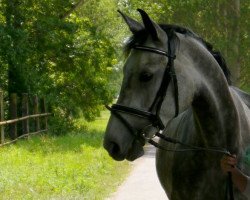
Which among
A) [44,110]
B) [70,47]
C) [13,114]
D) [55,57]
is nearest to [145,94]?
[13,114]

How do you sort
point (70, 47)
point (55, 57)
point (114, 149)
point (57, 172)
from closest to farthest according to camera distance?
point (114, 149) → point (57, 172) → point (70, 47) → point (55, 57)

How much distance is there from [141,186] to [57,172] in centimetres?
161

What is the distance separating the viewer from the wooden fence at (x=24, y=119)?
1736 cm

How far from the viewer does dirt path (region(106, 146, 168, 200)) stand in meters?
9.66

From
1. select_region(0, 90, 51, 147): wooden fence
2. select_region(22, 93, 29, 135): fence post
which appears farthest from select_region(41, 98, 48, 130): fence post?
select_region(22, 93, 29, 135): fence post

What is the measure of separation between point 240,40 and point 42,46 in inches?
407

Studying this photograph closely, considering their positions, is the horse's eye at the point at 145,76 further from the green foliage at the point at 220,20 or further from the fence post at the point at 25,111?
the green foliage at the point at 220,20

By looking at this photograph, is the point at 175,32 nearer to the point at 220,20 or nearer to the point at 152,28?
the point at 152,28

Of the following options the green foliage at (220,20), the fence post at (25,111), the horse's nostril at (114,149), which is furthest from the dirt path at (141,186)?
the green foliage at (220,20)

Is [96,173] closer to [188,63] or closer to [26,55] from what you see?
[188,63]

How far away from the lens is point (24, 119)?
61.3ft

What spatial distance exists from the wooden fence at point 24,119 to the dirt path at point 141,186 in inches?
167

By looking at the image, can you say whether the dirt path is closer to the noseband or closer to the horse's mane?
the horse's mane

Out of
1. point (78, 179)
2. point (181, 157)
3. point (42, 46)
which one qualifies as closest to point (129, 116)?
point (181, 157)
